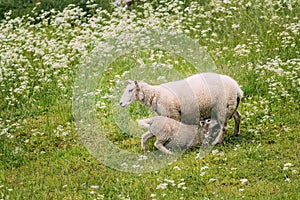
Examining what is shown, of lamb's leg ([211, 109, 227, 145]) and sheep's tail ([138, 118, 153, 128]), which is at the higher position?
sheep's tail ([138, 118, 153, 128])

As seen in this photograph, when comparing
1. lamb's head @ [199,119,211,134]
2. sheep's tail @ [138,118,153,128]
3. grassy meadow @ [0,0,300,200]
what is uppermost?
sheep's tail @ [138,118,153,128]

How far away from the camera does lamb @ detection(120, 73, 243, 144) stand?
10422 mm

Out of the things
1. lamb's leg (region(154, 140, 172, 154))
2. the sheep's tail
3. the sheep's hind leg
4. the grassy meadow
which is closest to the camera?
the grassy meadow

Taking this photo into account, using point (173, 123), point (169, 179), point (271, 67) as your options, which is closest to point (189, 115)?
point (173, 123)

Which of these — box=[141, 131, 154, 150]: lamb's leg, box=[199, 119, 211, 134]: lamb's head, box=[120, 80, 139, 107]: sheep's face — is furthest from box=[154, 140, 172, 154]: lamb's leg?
box=[120, 80, 139, 107]: sheep's face

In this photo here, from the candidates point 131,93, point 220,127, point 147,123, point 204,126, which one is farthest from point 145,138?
point 220,127

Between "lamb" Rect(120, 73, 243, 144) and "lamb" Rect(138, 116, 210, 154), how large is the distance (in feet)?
0.36

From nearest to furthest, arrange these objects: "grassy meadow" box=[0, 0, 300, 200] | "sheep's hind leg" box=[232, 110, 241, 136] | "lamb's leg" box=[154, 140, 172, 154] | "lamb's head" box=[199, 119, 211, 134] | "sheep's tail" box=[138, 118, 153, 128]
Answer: "grassy meadow" box=[0, 0, 300, 200] < "lamb's leg" box=[154, 140, 172, 154] < "sheep's tail" box=[138, 118, 153, 128] < "lamb's head" box=[199, 119, 211, 134] < "sheep's hind leg" box=[232, 110, 241, 136]

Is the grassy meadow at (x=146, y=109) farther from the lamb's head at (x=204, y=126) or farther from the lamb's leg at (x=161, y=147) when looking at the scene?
the lamb's head at (x=204, y=126)

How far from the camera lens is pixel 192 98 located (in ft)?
34.0

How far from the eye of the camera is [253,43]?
14398 millimetres

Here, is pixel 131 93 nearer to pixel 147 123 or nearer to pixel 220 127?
pixel 147 123

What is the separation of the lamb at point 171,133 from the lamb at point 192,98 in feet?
0.36

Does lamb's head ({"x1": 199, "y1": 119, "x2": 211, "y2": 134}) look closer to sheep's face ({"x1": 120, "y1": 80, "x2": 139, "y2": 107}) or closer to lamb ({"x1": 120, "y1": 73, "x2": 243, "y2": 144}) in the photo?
lamb ({"x1": 120, "y1": 73, "x2": 243, "y2": 144})
